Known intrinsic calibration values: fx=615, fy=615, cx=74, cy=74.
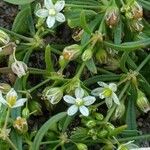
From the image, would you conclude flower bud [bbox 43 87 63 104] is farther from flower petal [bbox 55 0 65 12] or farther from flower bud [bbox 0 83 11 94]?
flower petal [bbox 55 0 65 12]

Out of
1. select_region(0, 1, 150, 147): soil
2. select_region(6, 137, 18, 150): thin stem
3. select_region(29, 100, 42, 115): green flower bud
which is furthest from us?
select_region(0, 1, 150, 147): soil

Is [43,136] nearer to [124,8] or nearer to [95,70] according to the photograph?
[95,70]

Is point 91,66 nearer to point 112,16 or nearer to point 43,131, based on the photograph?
point 112,16

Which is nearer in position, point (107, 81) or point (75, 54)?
point (75, 54)

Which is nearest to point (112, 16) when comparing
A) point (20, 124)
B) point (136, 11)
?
point (136, 11)

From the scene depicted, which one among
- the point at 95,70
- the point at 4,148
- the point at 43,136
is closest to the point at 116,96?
the point at 95,70

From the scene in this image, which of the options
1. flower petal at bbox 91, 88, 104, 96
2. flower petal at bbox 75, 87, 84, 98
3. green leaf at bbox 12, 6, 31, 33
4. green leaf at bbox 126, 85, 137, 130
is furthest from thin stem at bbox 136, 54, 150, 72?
green leaf at bbox 12, 6, 31, 33

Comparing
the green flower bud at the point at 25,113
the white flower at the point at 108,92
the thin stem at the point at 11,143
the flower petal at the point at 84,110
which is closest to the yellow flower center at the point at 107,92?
the white flower at the point at 108,92
